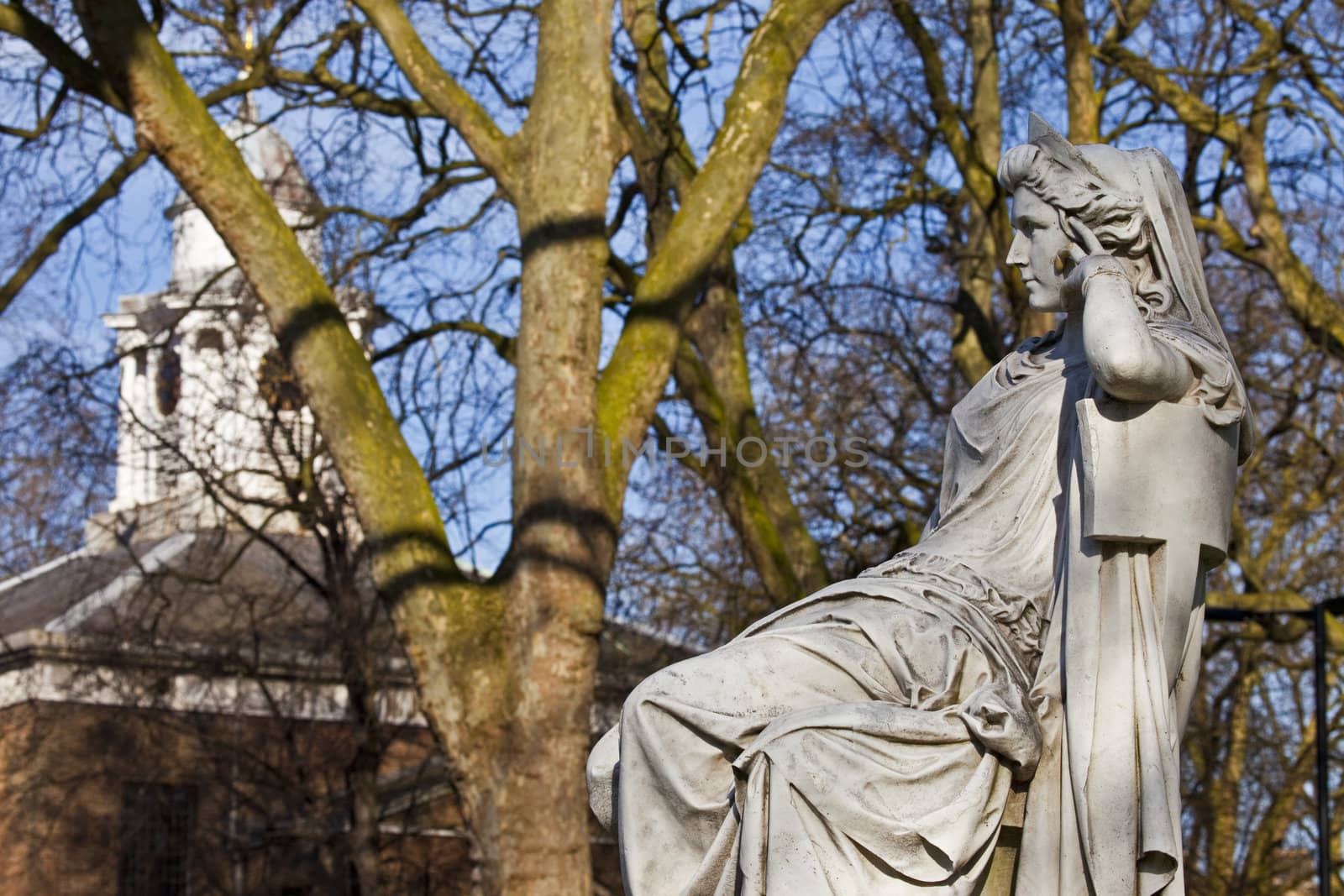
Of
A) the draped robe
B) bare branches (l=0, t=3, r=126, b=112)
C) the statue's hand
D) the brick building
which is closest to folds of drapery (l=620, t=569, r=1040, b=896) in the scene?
the draped robe

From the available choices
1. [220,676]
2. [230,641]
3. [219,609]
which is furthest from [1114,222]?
[219,609]

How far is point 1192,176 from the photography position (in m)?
15.3

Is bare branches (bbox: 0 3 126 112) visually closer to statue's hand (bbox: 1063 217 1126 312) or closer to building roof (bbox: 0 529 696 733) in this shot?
building roof (bbox: 0 529 696 733)

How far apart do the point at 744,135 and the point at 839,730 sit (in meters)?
7.18

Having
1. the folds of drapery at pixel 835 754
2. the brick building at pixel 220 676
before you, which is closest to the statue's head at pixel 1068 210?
the folds of drapery at pixel 835 754

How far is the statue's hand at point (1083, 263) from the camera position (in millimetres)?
4547

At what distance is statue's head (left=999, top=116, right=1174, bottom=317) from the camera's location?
4719 mm

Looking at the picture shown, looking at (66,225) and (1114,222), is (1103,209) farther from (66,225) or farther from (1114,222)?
(66,225)

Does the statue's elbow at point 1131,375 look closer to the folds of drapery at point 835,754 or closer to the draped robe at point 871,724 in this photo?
the draped robe at point 871,724

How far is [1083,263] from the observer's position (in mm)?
4609

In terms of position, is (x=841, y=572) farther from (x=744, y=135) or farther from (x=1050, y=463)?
(x=1050, y=463)

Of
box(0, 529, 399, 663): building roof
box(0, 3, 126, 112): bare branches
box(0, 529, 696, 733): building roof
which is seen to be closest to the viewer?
box(0, 3, 126, 112): bare branches

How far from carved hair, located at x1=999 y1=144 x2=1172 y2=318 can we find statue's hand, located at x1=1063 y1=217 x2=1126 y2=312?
20mm

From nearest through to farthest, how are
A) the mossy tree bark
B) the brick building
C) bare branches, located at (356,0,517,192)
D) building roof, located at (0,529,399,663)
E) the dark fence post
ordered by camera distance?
the mossy tree bark < bare branches, located at (356,0,517,192) < the dark fence post < building roof, located at (0,529,399,663) < the brick building
